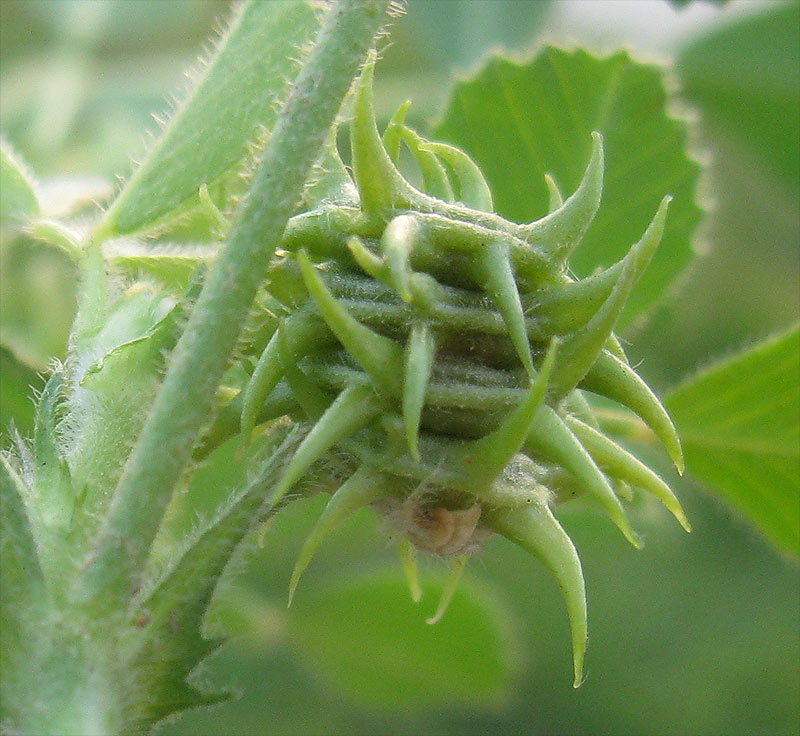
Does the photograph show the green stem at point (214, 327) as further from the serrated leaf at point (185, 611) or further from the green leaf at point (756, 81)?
the green leaf at point (756, 81)

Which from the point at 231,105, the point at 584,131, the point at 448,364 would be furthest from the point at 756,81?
the point at 448,364

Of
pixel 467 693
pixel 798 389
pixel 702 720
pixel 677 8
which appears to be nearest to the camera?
pixel 798 389

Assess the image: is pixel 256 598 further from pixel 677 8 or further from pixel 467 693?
pixel 677 8

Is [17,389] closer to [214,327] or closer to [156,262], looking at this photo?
[156,262]

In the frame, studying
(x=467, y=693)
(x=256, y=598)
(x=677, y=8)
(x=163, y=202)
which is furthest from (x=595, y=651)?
(x=163, y=202)

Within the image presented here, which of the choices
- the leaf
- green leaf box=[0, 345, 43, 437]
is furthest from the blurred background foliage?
the leaf

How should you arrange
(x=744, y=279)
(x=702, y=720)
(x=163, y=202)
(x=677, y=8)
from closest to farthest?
(x=163, y=202)
(x=677, y=8)
(x=744, y=279)
(x=702, y=720)

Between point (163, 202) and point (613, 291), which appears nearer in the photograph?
point (613, 291)
